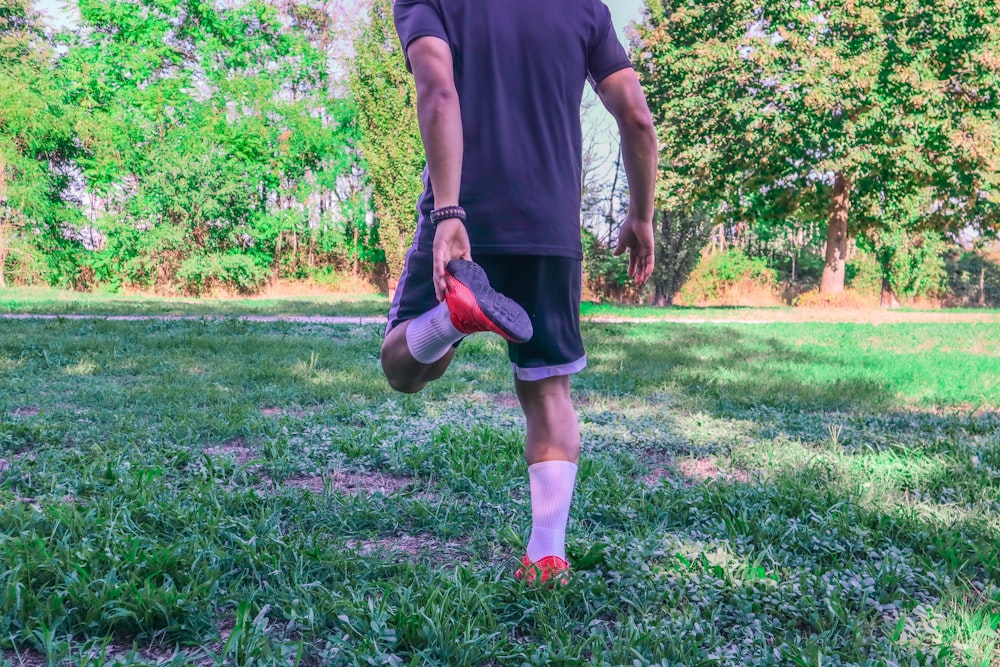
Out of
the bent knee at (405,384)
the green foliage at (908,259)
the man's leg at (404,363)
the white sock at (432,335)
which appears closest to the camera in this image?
the white sock at (432,335)

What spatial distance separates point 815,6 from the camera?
1692cm

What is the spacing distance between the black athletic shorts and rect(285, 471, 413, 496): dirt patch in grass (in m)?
1.01

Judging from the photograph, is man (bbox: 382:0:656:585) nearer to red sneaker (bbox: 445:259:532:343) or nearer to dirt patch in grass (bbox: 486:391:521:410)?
red sneaker (bbox: 445:259:532:343)

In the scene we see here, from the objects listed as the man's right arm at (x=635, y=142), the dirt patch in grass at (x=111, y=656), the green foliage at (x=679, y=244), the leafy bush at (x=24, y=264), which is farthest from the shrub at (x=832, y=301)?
the leafy bush at (x=24, y=264)

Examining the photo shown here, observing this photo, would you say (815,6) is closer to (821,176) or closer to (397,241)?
(821,176)

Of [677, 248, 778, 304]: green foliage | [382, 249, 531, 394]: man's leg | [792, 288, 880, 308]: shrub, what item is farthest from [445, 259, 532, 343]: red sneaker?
[677, 248, 778, 304]: green foliage

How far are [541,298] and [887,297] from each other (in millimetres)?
20966

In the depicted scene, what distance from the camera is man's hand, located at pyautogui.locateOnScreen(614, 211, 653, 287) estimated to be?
2.31 meters

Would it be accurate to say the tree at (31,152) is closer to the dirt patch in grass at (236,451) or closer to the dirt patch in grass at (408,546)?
the dirt patch in grass at (236,451)

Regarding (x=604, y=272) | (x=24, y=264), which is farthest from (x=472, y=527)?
(x=24, y=264)

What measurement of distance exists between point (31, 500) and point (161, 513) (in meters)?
0.61

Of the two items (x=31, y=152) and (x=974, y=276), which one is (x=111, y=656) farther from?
(x=974, y=276)

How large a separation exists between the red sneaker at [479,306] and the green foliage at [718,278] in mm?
19673

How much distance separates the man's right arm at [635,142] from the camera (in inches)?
84.8
